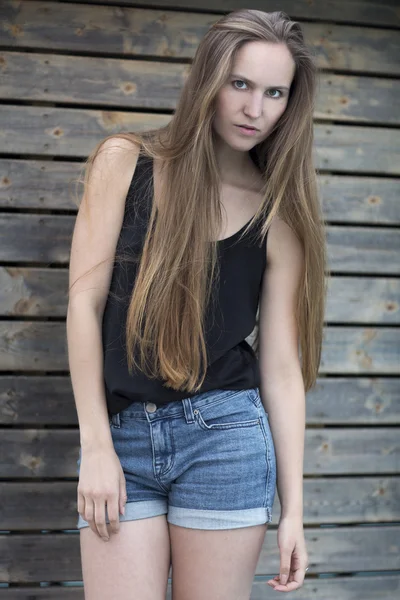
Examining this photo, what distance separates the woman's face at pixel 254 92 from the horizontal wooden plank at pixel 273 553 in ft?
5.21

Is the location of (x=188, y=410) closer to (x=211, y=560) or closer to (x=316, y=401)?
(x=211, y=560)

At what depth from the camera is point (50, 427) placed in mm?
2680

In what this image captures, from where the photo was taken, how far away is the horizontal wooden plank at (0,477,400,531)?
2.65 meters

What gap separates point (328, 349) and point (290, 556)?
3.51ft

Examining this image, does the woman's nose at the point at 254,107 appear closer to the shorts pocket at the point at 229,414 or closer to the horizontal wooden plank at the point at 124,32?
the shorts pocket at the point at 229,414

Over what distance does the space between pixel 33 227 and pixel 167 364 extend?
1.07m

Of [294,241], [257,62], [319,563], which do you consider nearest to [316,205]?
[294,241]

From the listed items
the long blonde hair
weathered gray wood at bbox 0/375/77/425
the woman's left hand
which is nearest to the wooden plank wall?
weathered gray wood at bbox 0/375/77/425

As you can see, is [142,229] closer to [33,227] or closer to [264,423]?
[264,423]

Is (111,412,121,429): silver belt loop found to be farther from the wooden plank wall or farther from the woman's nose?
the wooden plank wall

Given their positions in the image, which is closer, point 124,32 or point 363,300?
point 124,32

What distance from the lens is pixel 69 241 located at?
265 cm

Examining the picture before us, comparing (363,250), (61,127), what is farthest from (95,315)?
(363,250)

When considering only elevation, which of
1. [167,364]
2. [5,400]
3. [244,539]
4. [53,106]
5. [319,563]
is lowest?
[319,563]
